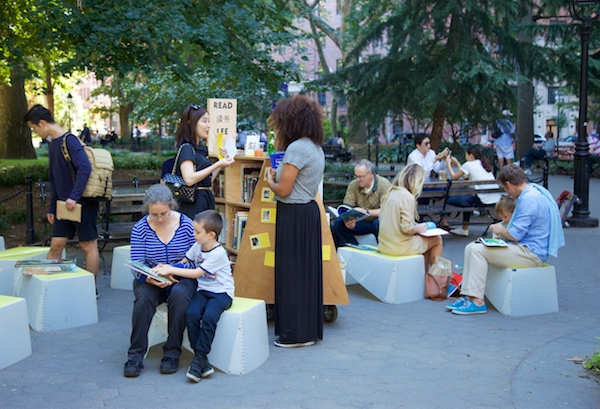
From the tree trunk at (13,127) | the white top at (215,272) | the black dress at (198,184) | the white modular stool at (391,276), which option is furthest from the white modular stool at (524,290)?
the tree trunk at (13,127)

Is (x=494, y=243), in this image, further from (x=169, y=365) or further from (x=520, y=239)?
(x=169, y=365)

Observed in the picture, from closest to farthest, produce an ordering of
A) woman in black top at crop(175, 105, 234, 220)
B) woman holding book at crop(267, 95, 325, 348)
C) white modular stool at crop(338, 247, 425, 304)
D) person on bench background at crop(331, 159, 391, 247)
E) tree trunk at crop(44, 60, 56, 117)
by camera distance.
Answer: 1. woman holding book at crop(267, 95, 325, 348)
2. woman in black top at crop(175, 105, 234, 220)
3. white modular stool at crop(338, 247, 425, 304)
4. person on bench background at crop(331, 159, 391, 247)
5. tree trunk at crop(44, 60, 56, 117)

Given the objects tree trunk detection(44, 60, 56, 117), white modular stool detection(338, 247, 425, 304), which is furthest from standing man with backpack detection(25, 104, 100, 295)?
tree trunk detection(44, 60, 56, 117)

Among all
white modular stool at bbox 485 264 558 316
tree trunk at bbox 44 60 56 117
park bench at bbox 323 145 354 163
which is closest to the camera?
white modular stool at bbox 485 264 558 316

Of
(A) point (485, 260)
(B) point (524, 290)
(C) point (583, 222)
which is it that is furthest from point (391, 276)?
(C) point (583, 222)

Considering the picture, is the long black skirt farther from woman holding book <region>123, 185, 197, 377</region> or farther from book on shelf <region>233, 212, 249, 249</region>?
book on shelf <region>233, 212, 249, 249</region>

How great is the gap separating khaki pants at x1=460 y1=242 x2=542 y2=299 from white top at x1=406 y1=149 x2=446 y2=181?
4381 millimetres

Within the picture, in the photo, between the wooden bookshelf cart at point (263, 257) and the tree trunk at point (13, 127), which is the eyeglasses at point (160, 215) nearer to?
the wooden bookshelf cart at point (263, 257)

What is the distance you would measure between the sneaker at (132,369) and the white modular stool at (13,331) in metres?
0.88

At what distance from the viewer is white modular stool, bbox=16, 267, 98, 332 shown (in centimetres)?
647

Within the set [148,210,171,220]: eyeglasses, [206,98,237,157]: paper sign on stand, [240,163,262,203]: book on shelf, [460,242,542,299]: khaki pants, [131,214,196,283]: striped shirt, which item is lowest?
[460,242,542,299]: khaki pants

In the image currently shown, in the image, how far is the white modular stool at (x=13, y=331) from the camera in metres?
5.40

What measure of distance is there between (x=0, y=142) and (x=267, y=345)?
49.0ft

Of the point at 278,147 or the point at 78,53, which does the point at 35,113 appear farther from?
the point at 78,53
